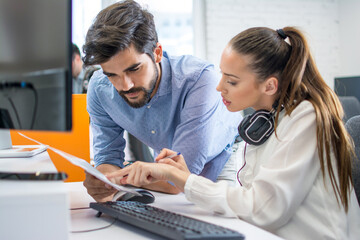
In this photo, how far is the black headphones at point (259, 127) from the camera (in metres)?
1.03

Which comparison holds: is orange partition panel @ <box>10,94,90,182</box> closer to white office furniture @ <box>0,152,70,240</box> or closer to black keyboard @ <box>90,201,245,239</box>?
black keyboard @ <box>90,201,245,239</box>

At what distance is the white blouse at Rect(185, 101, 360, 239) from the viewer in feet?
2.73

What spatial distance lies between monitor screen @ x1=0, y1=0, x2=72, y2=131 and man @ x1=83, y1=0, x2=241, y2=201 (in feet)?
1.43

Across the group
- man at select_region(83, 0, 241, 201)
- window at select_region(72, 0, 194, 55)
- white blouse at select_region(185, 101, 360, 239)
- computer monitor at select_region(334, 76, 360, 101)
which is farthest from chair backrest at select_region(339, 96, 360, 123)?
white blouse at select_region(185, 101, 360, 239)

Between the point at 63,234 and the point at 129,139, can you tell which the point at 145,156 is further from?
the point at 63,234

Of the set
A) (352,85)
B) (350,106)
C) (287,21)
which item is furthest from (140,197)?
(287,21)

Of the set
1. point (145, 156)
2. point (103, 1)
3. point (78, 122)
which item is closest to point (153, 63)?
point (78, 122)

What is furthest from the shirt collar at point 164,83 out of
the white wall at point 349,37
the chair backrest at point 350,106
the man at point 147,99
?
the white wall at point 349,37

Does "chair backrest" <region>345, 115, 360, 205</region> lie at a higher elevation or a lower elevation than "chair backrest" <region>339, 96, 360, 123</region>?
higher

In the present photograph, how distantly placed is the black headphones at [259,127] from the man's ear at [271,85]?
0.04 metres

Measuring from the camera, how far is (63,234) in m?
0.55

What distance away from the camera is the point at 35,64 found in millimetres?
635

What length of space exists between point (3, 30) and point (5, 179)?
271mm

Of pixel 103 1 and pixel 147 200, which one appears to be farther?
pixel 103 1
